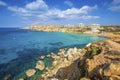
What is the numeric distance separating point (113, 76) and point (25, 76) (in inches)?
732

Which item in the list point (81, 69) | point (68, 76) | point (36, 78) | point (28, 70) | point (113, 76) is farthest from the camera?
point (28, 70)

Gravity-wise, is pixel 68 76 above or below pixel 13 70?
above

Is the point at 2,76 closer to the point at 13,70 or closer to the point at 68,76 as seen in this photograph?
the point at 13,70

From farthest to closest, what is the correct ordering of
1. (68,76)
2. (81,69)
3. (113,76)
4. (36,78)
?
(36,78) < (68,76) < (81,69) < (113,76)

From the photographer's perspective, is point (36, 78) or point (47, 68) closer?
point (36, 78)

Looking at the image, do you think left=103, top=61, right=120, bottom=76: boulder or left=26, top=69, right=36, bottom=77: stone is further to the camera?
left=26, top=69, right=36, bottom=77: stone

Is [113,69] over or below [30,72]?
over

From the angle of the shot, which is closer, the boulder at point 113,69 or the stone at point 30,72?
the boulder at point 113,69

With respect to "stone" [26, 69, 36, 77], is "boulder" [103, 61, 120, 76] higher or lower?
higher

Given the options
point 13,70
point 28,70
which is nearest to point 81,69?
point 28,70

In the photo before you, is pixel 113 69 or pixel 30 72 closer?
pixel 113 69

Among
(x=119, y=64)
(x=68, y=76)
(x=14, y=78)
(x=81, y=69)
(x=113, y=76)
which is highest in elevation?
(x=119, y=64)

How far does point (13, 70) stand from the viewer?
98.9ft

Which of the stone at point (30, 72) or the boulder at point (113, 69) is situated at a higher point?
the boulder at point (113, 69)
